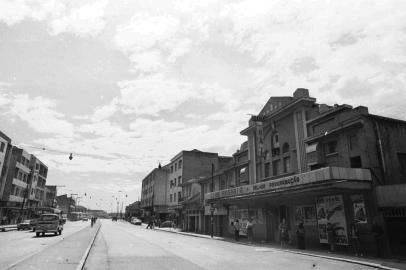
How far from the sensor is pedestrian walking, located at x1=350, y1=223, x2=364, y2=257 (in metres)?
17.5

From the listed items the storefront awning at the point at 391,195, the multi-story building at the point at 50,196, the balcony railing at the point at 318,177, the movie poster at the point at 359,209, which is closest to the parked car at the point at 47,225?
the balcony railing at the point at 318,177

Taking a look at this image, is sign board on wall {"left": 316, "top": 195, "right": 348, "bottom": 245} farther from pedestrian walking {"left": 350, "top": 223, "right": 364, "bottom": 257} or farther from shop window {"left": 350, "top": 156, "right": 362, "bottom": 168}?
shop window {"left": 350, "top": 156, "right": 362, "bottom": 168}

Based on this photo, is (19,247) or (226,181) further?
(226,181)

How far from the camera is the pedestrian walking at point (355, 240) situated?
688 inches

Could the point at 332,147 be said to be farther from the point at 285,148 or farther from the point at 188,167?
the point at 188,167

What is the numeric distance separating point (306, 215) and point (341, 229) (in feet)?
13.3

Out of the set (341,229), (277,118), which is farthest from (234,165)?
(341,229)

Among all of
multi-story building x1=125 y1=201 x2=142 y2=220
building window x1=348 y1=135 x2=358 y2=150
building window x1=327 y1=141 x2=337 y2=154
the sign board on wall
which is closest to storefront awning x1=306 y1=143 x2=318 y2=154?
building window x1=327 y1=141 x2=337 y2=154

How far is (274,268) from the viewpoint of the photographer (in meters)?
12.0

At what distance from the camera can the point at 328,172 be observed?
1761 centimetres

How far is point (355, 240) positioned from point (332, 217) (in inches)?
88.3

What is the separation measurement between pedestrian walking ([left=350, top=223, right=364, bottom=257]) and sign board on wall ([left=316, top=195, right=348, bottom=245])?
0.85 metres

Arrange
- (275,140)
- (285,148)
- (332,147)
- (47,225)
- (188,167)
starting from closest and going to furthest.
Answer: (332,147) < (285,148) < (275,140) < (47,225) < (188,167)

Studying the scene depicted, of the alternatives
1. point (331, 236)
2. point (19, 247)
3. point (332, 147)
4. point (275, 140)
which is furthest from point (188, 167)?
point (19, 247)
